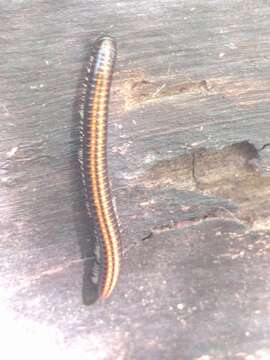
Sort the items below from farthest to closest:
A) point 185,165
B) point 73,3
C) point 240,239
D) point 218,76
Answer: point 240,239 → point 185,165 → point 218,76 → point 73,3

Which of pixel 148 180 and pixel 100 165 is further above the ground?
pixel 100 165

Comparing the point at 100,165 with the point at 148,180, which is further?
the point at 148,180

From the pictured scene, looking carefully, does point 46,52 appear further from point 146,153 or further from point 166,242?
point 166,242

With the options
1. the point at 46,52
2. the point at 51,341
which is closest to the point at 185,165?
the point at 46,52
